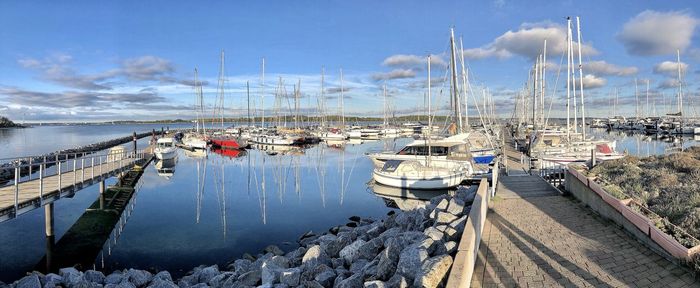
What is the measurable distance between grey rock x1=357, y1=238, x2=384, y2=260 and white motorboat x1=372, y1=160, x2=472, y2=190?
13712 mm

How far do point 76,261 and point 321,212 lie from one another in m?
11.0

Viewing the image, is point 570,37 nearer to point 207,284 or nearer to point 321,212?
point 321,212

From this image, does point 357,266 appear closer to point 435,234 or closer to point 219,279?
point 435,234

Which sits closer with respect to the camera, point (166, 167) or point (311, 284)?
point (311, 284)

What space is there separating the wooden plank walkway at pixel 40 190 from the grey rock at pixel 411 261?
12103mm

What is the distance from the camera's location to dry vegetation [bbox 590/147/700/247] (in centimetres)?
911

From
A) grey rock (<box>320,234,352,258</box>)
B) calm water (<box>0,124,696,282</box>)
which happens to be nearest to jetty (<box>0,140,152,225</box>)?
calm water (<box>0,124,696,282</box>)

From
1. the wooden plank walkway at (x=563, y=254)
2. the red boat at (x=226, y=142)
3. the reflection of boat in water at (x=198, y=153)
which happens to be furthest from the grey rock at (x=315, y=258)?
the red boat at (x=226, y=142)

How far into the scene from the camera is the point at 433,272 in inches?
265

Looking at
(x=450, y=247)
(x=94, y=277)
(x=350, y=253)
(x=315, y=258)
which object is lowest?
(x=94, y=277)

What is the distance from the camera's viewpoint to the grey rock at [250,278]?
34.9ft

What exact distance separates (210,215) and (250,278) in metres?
11.8

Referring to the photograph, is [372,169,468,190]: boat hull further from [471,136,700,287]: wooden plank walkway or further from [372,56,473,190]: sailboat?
[471,136,700,287]: wooden plank walkway

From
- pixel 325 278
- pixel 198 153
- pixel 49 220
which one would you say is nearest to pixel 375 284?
pixel 325 278
